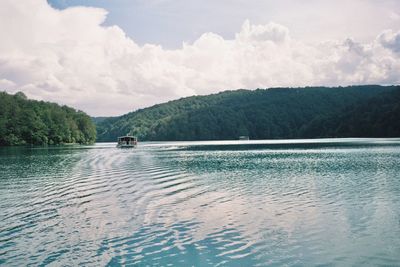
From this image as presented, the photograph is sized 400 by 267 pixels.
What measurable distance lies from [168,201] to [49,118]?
479 feet

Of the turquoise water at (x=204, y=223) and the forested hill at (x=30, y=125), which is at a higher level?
the forested hill at (x=30, y=125)

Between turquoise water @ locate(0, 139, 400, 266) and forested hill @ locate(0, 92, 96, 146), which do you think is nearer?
turquoise water @ locate(0, 139, 400, 266)

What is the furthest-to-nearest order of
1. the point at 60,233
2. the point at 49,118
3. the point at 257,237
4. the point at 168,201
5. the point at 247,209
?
1. the point at 49,118
2. the point at 168,201
3. the point at 247,209
4. the point at 60,233
5. the point at 257,237

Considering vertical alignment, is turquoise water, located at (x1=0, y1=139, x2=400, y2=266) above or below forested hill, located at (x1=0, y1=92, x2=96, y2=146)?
below

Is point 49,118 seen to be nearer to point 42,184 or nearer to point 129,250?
point 42,184

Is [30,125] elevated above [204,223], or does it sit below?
above

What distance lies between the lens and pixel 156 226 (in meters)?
19.5

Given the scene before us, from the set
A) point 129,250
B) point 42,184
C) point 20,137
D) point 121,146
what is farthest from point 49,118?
point 129,250

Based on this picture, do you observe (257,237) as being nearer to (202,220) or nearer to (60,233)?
(202,220)

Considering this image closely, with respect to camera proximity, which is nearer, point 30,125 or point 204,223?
point 204,223

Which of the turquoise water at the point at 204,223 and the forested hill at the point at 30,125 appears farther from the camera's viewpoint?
the forested hill at the point at 30,125

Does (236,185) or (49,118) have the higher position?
(49,118)

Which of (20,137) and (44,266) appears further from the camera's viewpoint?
(20,137)

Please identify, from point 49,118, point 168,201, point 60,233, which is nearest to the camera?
point 60,233
